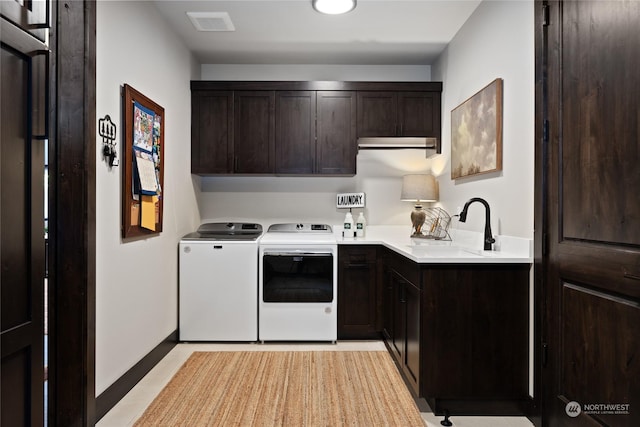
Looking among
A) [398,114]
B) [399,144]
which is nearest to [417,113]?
[398,114]

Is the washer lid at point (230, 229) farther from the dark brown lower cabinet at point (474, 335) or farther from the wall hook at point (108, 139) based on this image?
the dark brown lower cabinet at point (474, 335)

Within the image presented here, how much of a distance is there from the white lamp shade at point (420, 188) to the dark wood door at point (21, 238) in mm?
2797

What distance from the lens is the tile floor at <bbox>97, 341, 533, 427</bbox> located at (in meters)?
1.95

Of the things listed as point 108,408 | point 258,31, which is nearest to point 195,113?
point 258,31

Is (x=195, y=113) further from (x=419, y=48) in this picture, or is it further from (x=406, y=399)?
(x=406, y=399)

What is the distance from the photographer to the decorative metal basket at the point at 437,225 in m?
3.13

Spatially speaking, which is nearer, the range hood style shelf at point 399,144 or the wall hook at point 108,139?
the wall hook at point 108,139

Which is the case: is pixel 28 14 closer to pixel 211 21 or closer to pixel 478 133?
pixel 211 21

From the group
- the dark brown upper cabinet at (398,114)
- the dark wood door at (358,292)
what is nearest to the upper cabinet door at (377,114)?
the dark brown upper cabinet at (398,114)

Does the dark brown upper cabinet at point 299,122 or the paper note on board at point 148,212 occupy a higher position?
the dark brown upper cabinet at point 299,122

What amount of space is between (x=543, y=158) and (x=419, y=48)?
196 centimetres

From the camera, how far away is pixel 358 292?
321 centimetres

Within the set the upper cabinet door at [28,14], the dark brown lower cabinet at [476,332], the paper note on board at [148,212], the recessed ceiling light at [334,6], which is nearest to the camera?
the upper cabinet door at [28,14]

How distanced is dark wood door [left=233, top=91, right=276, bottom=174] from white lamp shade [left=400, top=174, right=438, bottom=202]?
4.17 ft
